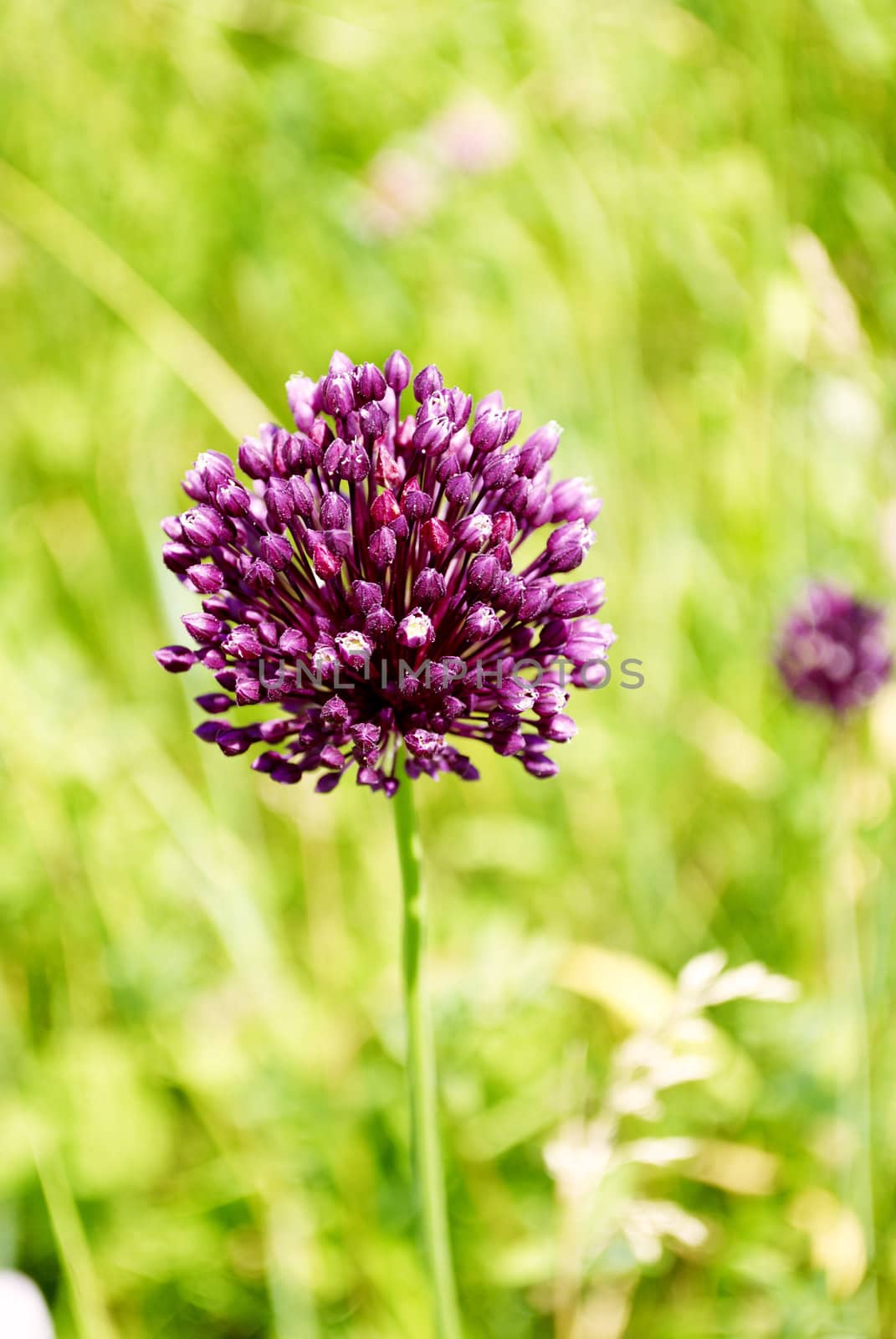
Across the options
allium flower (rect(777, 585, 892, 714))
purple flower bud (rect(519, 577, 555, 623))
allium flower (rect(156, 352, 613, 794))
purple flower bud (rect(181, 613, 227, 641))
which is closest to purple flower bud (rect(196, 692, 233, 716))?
allium flower (rect(156, 352, 613, 794))

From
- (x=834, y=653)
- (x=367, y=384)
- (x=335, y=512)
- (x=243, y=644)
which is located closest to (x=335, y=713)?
(x=243, y=644)

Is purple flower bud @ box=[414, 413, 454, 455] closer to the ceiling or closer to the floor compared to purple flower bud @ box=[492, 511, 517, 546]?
closer to the ceiling

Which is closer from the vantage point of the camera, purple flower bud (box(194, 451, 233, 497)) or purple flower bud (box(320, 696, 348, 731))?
purple flower bud (box(320, 696, 348, 731))

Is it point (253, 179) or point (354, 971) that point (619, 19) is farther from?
point (354, 971)

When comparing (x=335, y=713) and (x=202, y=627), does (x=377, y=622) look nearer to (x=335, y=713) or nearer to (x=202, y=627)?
(x=335, y=713)

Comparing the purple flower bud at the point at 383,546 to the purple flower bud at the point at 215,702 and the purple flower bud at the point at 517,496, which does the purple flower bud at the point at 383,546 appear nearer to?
the purple flower bud at the point at 517,496

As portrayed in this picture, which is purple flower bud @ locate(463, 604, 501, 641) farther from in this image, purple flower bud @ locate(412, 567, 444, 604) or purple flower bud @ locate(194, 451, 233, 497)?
purple flower bud @ locate(194, 451, 233, 497)

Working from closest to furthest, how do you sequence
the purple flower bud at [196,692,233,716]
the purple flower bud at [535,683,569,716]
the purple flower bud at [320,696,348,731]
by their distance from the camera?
the purple flower bud at [320,696,348,731]
the purple flower bud at [535,683,569,716]
the purple flower bud at [196,692,233,716]

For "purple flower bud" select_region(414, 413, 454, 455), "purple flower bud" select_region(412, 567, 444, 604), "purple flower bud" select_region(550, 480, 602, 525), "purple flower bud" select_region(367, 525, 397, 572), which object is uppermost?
"purple flower bud" select_region(414, 413, 454, 455)
